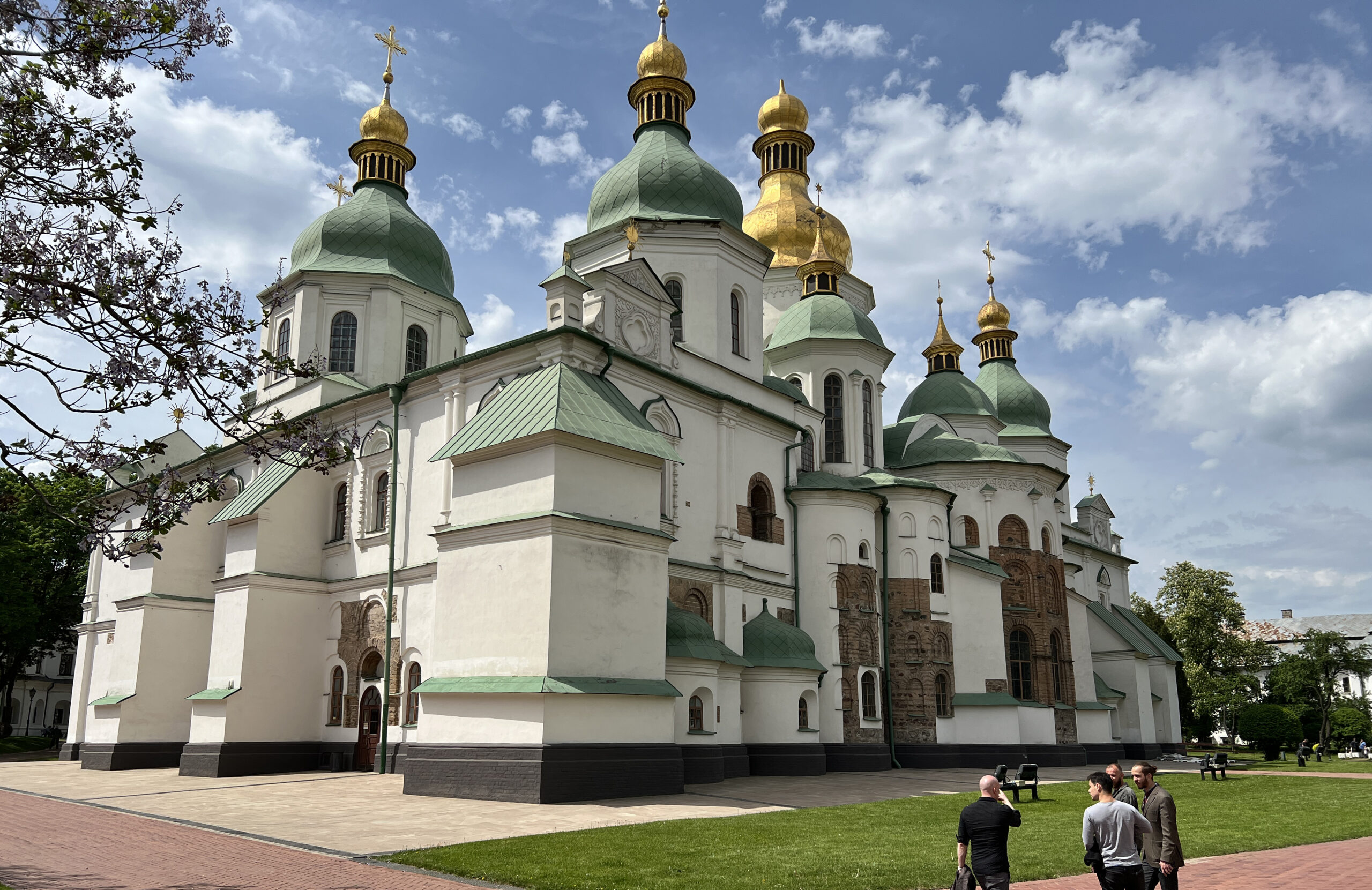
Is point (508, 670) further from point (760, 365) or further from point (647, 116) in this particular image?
point (647, 116)

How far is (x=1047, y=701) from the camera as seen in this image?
105 feet

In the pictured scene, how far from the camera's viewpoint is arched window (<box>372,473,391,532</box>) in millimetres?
24594

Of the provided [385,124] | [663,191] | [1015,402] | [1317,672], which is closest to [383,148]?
[385,124]

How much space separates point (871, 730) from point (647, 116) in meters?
18.8

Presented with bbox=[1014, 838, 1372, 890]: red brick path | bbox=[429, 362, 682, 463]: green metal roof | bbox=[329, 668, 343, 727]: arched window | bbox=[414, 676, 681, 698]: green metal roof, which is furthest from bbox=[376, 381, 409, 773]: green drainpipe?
bbox=[1014, 838, 1372, 890]: red brick path

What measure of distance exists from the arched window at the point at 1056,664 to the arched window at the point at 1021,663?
97 cm

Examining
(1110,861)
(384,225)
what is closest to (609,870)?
(1110,861)

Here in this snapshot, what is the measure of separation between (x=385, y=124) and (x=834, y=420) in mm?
17209

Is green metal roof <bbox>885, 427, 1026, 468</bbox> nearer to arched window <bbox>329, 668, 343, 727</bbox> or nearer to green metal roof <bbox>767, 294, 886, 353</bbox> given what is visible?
green metal roof <bbox>767, 294, 886, 353</bbox>

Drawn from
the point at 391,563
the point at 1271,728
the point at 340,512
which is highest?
the point at 340,512

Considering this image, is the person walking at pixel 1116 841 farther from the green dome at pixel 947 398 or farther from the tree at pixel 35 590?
the tree at pixel 35 590

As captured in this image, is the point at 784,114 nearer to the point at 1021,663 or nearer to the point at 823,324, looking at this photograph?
the point at 823,324

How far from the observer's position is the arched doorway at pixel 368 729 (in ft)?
76.6

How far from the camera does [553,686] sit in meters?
16.8
